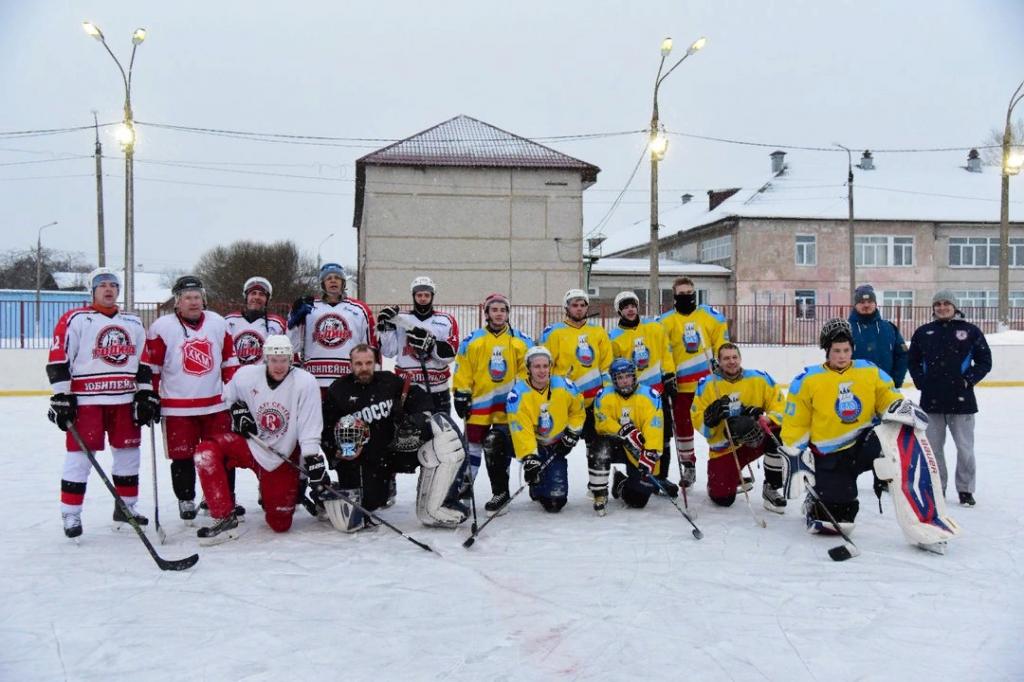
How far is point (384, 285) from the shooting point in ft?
57.5

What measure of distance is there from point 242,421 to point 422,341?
1.10 m

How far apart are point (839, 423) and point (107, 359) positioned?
11.8 feet

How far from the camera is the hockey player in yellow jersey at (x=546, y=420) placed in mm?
4281

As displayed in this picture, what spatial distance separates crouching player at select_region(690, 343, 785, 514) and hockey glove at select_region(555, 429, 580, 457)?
2.43 ft

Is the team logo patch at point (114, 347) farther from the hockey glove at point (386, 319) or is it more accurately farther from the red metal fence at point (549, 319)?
the red metal fence at point (549, 319)

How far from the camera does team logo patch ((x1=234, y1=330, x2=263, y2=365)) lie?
4488 mm

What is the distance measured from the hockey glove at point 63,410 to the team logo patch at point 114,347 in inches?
9.8

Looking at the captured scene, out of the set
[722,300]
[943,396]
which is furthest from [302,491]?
[722,300]

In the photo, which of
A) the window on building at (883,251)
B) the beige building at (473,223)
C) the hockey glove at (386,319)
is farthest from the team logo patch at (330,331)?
the window on building at (883,251)

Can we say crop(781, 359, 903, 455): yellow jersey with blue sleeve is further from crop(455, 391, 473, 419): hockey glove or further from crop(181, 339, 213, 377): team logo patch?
crop(181, 339, 213, 377): team logo patch

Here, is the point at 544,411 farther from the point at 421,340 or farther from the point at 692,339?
the point at 692,339

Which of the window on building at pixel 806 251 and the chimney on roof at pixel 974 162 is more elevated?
the chimney on roof at pixel 974 162

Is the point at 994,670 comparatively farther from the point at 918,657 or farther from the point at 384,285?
the point at 384,285

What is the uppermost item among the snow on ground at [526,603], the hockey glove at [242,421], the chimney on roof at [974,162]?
the chimney on roof at [974,162]
